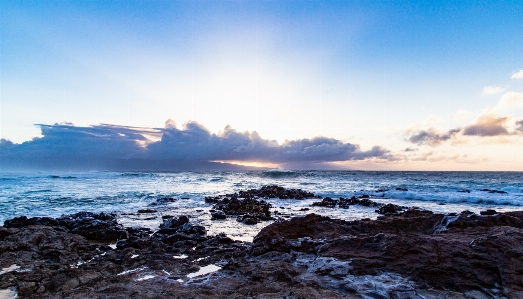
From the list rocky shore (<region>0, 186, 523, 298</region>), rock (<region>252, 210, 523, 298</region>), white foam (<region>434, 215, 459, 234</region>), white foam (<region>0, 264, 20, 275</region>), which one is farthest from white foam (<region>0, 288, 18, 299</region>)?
white foam (<region>434, 215, 459, 234</region>)

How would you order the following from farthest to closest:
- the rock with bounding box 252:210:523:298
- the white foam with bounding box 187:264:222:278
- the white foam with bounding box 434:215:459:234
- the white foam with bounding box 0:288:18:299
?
the white foam with bounding box 434:215:459:234 < the white foam with bounding box 187:264:222:278 < the white foam with bounding box 0:288:18:299 < the rock with bounding box 252:210:523:298

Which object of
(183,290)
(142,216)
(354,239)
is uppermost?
(354,239)

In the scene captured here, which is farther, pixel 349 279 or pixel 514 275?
pixel 349 279

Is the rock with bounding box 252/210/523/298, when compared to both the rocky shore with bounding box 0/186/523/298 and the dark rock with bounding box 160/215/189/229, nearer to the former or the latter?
the rocky shore with bounding box 0/186/523/298

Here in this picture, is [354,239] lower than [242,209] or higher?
higher

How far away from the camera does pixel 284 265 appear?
5.29 m

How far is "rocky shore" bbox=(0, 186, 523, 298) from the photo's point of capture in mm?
4184

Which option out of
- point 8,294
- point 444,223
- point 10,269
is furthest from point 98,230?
point 444,223

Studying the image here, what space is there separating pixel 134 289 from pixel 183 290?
79 centimetres

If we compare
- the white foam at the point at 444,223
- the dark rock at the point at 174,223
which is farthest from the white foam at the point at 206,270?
the white foam at the point at 444,223

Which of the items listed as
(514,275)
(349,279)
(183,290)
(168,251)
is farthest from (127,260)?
(514,275)

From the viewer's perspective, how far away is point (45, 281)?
16.3 feet

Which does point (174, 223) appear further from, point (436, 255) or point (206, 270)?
point (436, 255)

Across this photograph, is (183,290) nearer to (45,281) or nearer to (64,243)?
(45,281)
